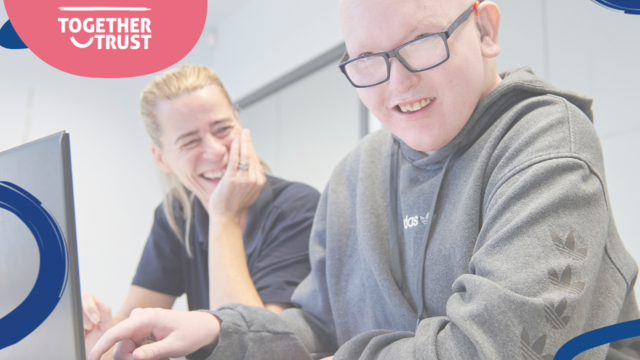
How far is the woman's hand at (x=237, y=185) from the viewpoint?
4.44ft

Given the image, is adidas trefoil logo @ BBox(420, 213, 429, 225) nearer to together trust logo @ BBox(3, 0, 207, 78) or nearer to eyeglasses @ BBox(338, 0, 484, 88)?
eyeglasses @ BBox(338, 0, 484, 88)

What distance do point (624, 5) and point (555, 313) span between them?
0.63 metres

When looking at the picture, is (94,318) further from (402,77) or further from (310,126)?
(310,126)

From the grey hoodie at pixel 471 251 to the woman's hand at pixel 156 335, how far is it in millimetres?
45

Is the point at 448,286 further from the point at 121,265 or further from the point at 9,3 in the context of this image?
the point at 121,265

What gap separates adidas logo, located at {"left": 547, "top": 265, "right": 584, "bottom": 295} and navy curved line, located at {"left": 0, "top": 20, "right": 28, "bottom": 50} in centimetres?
158

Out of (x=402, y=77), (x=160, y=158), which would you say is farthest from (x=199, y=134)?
(x=402, y=77)

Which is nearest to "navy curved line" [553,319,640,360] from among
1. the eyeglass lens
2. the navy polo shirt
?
the eyeglass lens

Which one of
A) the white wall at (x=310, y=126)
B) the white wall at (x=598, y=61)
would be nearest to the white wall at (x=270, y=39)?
the white wall at (x=310, y=126)

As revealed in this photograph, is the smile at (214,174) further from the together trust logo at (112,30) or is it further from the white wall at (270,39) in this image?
the white wall at (270,39)

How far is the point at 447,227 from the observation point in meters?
0.73

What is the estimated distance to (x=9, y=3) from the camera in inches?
54.2

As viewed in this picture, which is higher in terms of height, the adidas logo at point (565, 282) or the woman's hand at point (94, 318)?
the adidas logo at point (565, 282)

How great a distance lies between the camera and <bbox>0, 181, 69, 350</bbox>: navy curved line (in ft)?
1.60
